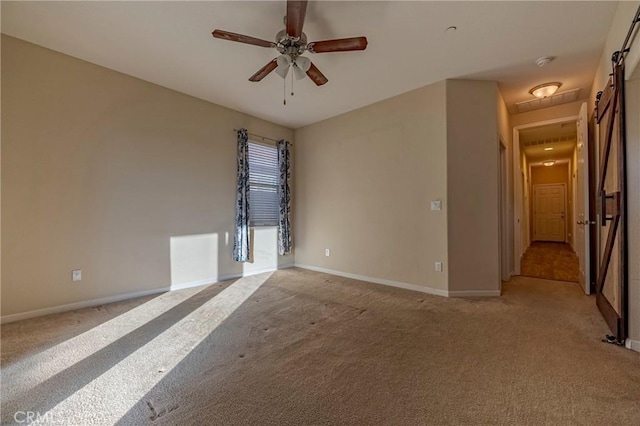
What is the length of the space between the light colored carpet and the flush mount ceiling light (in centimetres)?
278

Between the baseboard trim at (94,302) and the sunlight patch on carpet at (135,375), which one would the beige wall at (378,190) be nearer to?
the baseboard trim at (94,302)

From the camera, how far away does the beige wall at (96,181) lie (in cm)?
277

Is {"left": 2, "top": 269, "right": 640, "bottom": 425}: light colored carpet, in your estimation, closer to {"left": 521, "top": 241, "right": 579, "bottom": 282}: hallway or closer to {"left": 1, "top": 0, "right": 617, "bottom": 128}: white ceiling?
{"left": 521, "top": 241, "right": 579, "bottom": 282}: hallway

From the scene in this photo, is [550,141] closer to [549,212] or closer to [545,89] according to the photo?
[545,89]

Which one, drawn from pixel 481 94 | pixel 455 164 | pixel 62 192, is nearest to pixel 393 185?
pixel 455 164

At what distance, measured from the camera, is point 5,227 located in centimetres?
269

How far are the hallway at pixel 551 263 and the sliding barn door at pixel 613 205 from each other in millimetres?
1859

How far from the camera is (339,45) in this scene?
2293mm

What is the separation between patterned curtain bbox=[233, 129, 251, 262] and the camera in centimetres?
455

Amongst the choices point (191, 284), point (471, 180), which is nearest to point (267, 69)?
point (471, 180)

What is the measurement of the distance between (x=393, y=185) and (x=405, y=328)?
2.18 m

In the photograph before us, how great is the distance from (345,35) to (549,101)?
3.73 m

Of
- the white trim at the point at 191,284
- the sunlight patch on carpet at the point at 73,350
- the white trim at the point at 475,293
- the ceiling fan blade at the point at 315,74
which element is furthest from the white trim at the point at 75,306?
the white trim at the point at 475,293

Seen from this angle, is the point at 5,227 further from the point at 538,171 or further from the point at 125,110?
the point at 538,171
